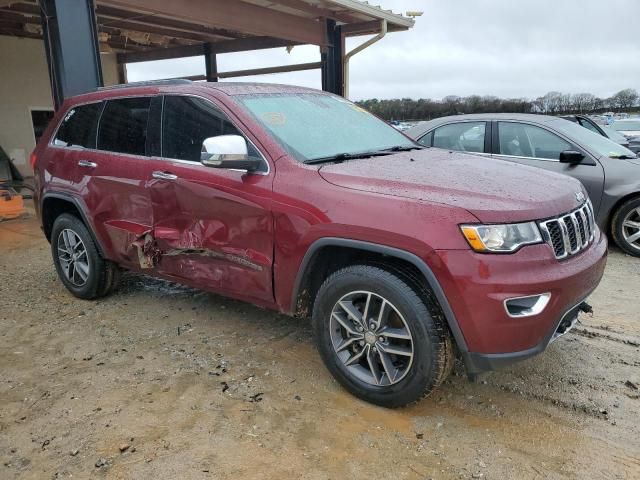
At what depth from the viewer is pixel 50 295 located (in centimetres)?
507

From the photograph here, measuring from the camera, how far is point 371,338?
9.62ft

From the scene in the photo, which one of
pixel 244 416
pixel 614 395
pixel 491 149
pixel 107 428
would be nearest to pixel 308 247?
pixel 244 416

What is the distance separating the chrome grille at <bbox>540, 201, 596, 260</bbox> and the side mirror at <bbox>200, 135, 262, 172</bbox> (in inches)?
67.8

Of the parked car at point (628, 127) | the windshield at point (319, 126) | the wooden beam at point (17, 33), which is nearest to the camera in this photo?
the windshield at point (319, 126)

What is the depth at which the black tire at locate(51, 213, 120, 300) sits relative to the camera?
4.59 m

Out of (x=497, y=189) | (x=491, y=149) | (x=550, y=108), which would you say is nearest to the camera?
(x=497, y=189)

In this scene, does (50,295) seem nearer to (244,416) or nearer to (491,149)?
(244,416)

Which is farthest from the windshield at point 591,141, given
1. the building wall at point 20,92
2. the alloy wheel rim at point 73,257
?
the building wall at point 20,92

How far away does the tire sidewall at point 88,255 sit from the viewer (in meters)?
4.59

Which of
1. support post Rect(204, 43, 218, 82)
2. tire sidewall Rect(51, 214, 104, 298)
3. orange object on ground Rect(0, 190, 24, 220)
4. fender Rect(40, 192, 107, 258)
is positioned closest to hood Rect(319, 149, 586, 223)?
fender Rect(40, 192, 107, 258)

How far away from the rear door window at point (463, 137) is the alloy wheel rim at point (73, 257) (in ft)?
14.7

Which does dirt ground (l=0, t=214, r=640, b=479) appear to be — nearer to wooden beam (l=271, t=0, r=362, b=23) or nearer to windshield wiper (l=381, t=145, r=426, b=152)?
windshield wiper (l=381, t=145, r=426, b=152)

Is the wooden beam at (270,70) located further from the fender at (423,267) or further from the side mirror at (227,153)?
the fender at (423,267)

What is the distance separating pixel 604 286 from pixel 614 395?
2192 millimetres
